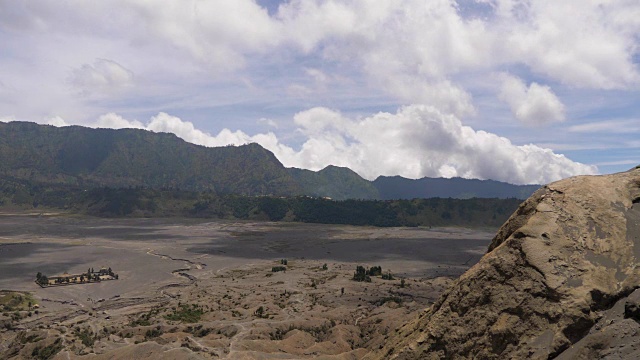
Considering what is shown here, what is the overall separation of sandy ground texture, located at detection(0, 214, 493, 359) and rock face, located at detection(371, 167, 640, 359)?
972cm

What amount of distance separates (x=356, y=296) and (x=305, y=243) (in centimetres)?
8883

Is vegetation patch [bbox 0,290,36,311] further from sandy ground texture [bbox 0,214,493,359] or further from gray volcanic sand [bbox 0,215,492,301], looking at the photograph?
gray volcanic sand [bbox 0,215,492,301]

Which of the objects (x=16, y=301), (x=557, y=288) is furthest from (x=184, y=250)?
(x=557, y=288)

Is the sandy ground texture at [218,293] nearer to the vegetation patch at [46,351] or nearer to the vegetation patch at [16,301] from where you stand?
the vegetation patch at [46,351]

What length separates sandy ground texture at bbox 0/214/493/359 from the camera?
3428cm

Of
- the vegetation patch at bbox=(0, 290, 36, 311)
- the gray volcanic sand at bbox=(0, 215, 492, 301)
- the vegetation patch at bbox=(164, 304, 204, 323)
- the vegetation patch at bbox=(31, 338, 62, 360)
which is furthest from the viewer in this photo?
the gray volcanic sand at bbox=(0, 215, 492, 301)

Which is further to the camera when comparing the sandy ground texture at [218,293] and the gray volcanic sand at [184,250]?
the gray volcanic sand at [184,250]

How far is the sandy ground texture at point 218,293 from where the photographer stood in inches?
1350

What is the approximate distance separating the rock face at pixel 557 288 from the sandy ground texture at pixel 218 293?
972 cm

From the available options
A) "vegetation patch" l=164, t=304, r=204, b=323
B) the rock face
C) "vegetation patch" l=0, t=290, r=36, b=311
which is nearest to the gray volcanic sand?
"vegetation patch" l=0, t=290, r=36, b=311

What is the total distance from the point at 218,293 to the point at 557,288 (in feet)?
206

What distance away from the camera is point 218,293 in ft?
218

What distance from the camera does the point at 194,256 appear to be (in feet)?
375

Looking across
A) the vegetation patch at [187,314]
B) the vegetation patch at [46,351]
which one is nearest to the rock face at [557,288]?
the vegetation patch at [46,351]
